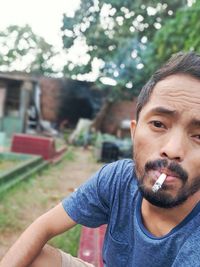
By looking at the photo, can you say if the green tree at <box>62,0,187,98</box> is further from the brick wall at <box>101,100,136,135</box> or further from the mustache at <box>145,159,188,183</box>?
the mustache at <box>145,159,188,183</box>

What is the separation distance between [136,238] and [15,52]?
27.5m

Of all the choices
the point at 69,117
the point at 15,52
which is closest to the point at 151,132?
the point at 69,117

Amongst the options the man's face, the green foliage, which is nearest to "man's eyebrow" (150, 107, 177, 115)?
the man's face

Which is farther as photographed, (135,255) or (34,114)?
(34,114)

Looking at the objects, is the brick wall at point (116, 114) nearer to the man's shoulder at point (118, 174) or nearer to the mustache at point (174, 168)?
the man's shoulder at point (118, 174)

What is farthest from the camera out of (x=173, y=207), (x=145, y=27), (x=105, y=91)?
(x=105, y=91)

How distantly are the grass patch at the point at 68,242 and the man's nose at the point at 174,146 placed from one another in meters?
2.14

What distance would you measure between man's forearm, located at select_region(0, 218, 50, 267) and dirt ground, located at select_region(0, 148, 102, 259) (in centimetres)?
159

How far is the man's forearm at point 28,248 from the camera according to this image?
178 cm

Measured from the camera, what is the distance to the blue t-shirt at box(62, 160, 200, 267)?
4.59 feet

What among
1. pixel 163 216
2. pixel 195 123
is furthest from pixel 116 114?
pixel 195 123

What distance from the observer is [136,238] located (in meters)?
1.55

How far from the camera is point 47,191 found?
6.00 metres

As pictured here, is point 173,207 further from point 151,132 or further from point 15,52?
point 15,52
